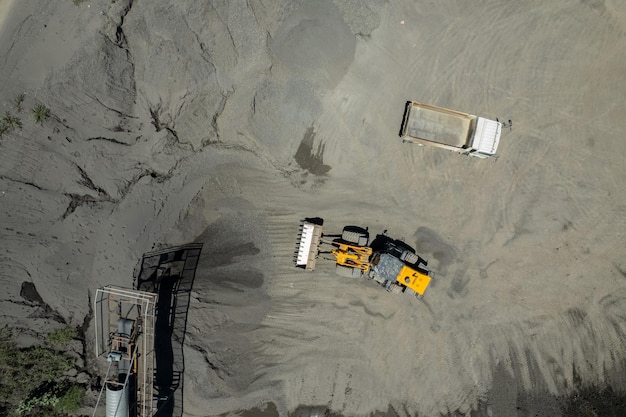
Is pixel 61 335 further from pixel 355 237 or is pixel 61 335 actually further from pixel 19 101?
pixel 355 237

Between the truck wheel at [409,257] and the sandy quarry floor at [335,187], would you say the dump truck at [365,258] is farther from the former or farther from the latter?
the sandy quarry floor at [335,187]

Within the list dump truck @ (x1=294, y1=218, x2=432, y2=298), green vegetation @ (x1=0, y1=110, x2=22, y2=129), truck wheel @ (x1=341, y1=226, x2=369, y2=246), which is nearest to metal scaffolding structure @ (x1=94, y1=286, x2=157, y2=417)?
dump truck @ (x1=294, y1=218, x2=432, y2=298)

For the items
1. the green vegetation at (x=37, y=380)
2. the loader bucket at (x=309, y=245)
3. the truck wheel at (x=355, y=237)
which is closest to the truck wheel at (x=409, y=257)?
the truck wheel at (x=355, y=237)

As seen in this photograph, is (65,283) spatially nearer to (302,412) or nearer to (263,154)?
(263,154)

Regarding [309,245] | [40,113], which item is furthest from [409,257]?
[40,113]

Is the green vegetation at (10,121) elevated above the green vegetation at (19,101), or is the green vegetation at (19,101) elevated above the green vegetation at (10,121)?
the green vegetation at (19,101)

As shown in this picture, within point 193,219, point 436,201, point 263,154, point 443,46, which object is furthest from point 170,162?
point 443,46

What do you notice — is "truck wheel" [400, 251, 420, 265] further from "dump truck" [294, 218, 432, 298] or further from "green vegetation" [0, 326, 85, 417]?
"green vegetation" [0, 326, 85, 417]
